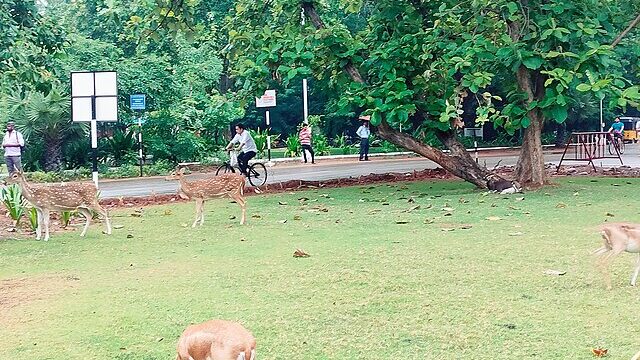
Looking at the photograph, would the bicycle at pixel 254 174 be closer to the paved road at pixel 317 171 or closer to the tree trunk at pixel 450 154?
the paved road at pixel 317 171

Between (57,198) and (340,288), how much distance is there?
6.24 metres

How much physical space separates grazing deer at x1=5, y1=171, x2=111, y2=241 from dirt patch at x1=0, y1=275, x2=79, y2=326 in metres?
3.36

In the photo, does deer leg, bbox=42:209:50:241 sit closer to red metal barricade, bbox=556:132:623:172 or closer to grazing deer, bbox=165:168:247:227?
grazing deer, bbox=165:168:247:227

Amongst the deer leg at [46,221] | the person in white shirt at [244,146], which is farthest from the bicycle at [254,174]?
the deer leg at [46,221]

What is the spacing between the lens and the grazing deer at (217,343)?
4.12m

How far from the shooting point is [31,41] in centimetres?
1384

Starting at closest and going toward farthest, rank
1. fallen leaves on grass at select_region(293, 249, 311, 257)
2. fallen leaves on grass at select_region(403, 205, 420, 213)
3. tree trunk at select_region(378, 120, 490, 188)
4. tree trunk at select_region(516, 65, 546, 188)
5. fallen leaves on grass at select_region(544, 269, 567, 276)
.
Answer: fallen leaves on grass at select_region(544, 269, 567, 276), fallen leaves on grass at select_region(293, 249, 311, 257), fallen leaves on grass at select_region(403, 205, 420, 213), tree trunk at select_region(516, 65, 546, 188), tree trunk at select_region(378, 120, 490, 188)

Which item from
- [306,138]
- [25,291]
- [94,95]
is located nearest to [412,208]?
[94,95]

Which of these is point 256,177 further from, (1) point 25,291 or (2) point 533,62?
(1) point 25,291

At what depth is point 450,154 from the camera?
17.8 metres

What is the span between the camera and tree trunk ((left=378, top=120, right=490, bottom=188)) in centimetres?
1755

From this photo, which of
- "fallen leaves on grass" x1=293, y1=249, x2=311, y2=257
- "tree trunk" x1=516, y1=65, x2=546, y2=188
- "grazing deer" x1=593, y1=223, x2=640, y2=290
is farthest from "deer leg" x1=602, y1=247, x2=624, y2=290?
"tree trunk" x1=516, y1=65, x2=546, y2=188

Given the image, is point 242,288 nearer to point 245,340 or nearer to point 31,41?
point 245,340

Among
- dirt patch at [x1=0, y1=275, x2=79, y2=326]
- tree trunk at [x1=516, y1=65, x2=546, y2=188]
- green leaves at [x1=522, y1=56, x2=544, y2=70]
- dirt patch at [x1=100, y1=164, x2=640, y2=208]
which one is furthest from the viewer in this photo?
dirt patch at [x1=100, y1=164, x2=640, y2=208]
